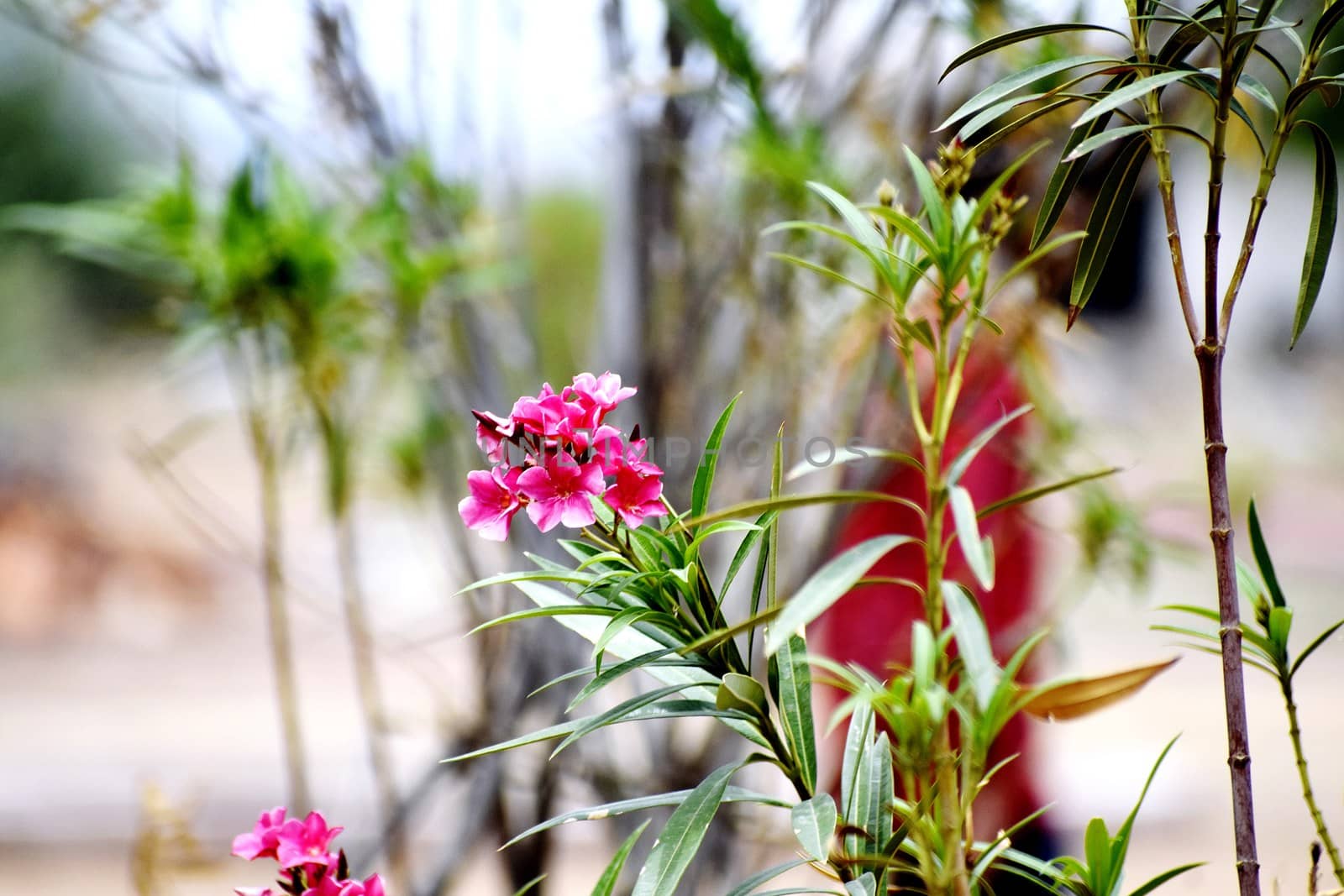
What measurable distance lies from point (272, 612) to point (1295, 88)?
3.46 ft

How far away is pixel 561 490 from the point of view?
43 centimetres

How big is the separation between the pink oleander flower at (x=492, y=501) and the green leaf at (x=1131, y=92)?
26 centimetres

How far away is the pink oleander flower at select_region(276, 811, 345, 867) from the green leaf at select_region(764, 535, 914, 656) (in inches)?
10.0

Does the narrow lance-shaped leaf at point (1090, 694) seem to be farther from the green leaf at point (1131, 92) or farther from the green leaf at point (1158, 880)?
the green leaf at point (1131, 92)

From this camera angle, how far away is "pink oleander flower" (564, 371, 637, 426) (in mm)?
444

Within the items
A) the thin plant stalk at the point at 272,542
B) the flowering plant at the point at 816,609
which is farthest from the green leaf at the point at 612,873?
the thin plant stalk at the point at 272,542

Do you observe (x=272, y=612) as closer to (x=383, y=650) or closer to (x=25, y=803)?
(x=383, y=650)

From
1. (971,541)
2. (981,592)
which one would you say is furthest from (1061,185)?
(981,592)

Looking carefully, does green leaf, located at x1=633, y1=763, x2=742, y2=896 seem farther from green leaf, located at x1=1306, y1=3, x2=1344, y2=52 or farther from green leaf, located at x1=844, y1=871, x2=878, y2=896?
green leaf, located at x1=1306, y1=3, x2=1344, y2=52

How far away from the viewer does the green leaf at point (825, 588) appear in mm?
312

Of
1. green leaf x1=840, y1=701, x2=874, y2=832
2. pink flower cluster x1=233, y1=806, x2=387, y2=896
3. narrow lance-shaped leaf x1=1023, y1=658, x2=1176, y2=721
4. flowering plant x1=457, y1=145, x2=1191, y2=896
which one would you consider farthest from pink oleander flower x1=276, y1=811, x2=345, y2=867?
narrow lance-shaped leaf x1=1023, y1=658, x2=1176, y2=721

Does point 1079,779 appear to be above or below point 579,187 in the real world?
below

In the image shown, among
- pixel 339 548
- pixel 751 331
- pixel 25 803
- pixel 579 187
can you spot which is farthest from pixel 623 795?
pixel 579 187

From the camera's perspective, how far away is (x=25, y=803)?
2.73 m
